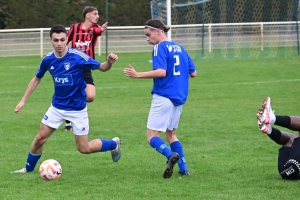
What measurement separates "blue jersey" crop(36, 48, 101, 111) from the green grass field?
0.81 meters

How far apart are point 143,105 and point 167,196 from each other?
781 cm

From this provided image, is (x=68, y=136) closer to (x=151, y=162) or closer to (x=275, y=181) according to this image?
(x=151, y=162)

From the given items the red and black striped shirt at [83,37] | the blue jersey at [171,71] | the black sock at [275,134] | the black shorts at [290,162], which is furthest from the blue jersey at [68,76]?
the red and black striped shirt at [83,37]

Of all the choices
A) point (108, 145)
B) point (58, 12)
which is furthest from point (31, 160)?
point (58, 12)

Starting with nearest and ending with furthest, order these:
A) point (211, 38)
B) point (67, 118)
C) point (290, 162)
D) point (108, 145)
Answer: point (290, 162)
point (67, 118)
point (108, 145)
point (211, 38)

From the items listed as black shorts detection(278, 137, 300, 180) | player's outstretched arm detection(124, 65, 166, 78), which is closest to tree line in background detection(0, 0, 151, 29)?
player's outstretched arm detection(124, 65, 166, 78)

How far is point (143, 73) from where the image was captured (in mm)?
7105

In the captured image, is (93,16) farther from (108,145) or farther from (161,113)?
(161,113)

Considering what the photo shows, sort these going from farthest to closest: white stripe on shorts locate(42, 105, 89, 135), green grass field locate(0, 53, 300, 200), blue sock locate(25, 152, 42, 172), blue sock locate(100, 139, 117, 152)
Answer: blue sock locate(100, 139, 117, 152) → blue sock locate(25, 152, 42, 172) → white stripe on shorts locate(42, 105, 89, 135) → green grass field locate(0, 53, 300, 200)

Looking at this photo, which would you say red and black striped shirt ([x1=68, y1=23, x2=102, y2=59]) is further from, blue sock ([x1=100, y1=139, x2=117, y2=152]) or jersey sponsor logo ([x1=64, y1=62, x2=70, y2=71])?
jersey sponsor logo ([x1=64, y1=62, x2=70, y2=71])

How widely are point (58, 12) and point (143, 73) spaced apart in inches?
1206

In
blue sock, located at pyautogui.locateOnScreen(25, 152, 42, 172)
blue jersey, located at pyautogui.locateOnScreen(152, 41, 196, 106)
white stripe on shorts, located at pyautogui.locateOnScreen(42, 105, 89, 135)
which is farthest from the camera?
blue sock, located at pyautogui.locateOnScreen(25, 152, 42, 172)

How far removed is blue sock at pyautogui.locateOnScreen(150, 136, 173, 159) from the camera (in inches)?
285

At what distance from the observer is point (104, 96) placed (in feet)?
52.4
